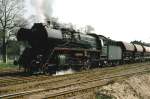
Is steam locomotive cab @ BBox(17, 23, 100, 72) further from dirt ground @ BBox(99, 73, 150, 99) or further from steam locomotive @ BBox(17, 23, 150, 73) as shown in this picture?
dirt ground @ BBox(99, 73, 150, 99)

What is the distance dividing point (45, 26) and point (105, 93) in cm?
898

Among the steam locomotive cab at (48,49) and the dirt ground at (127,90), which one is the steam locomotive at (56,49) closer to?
the steam locomotive cab at (48,49)

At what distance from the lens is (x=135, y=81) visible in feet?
62.6

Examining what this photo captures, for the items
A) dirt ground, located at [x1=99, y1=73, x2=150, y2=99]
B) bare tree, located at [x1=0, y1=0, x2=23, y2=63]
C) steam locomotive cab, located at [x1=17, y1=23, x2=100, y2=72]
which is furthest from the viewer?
bare tree, located at [x1=0, y1=0, x2=23, y2=63]

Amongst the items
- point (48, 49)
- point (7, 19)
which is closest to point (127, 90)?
point (48, 49)

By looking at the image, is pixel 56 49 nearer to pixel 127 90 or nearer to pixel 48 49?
pixel 48 49

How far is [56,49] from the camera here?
854 inches

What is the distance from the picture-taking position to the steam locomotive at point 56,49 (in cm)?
2130

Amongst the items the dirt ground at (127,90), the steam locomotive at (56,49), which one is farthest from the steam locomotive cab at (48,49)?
the dirt ground at (127,90)

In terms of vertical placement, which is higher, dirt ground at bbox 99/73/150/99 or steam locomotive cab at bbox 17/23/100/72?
steam locomotive cab at bbox 17/23/100/72

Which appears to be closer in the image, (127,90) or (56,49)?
(127,90)

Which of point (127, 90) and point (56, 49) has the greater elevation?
point (56, 49)

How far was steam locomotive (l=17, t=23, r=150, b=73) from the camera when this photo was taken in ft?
69.9

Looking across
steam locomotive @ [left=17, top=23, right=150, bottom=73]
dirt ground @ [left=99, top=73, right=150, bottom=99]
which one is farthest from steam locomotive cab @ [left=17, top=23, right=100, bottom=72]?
dirt ground @ [left=99, top=73, right=150, bottom=99]
